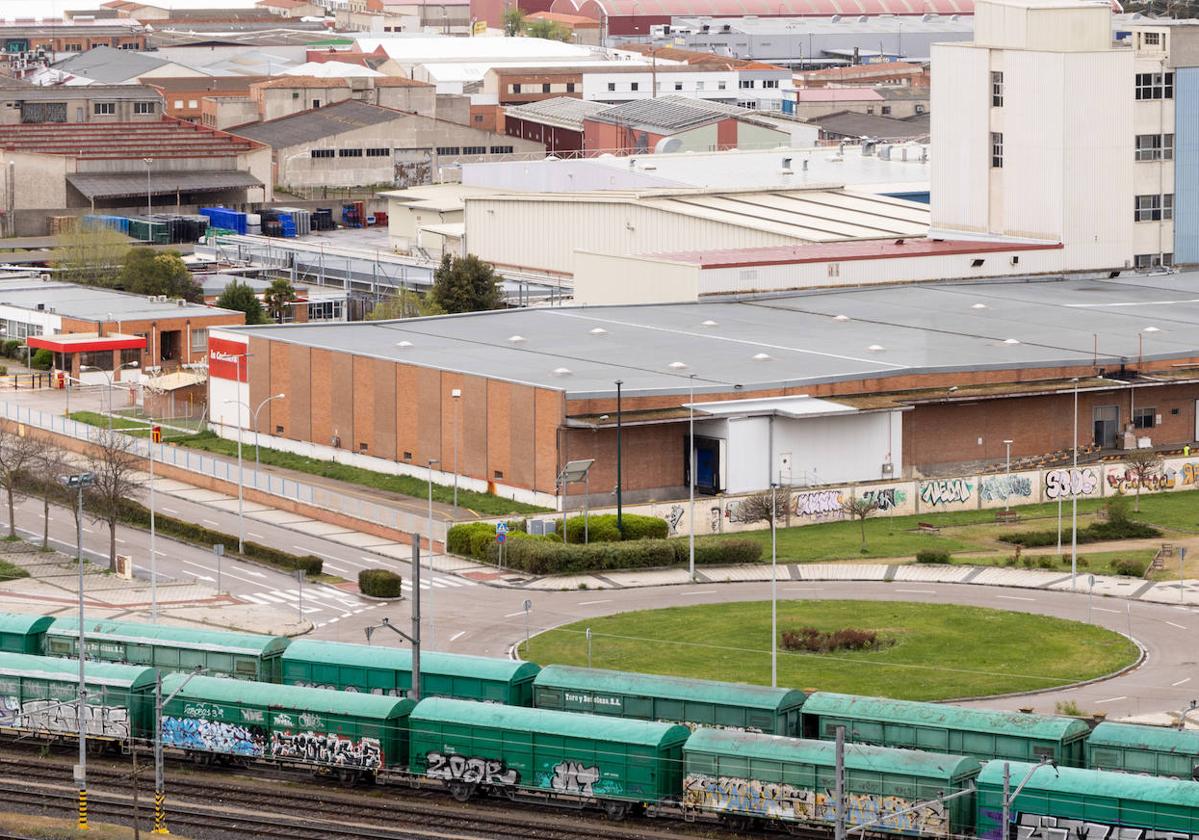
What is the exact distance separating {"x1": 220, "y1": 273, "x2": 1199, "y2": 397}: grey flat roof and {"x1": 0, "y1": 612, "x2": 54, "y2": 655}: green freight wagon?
30878 mm

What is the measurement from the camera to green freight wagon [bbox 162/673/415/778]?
212 ft

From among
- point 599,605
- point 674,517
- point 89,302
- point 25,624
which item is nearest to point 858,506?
point 674,517

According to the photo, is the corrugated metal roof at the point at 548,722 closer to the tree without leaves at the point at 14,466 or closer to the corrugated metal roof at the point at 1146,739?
the corrugated metal roof at the point at 1146,739

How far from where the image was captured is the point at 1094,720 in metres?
67.1

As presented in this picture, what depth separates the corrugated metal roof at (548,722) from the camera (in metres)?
61.9

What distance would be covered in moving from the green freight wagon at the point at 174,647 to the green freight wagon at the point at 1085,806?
24.0 metres

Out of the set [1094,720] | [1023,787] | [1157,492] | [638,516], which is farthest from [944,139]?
[1023,787]

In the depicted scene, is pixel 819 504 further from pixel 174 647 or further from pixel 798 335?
pixel 174 647

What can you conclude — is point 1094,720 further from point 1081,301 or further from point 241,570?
point 1081,301

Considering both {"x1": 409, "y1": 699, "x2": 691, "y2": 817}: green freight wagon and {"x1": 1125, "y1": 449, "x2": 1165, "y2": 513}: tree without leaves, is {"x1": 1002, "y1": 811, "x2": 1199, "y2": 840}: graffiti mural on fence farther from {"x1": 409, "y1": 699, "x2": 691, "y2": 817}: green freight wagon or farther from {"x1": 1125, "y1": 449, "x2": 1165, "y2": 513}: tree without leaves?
{"x1": 1125, "y1": 449, "x2": 1165, "y2": 513}: tree without leaves

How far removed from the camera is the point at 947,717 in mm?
62938

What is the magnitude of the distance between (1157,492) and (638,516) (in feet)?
82.5

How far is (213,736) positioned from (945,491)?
44181 millimetres

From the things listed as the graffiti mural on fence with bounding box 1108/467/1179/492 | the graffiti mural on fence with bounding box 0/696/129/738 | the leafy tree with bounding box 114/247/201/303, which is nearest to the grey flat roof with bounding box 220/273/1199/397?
the graffiti mural on fence with bounding box 1108/467/1179/492
